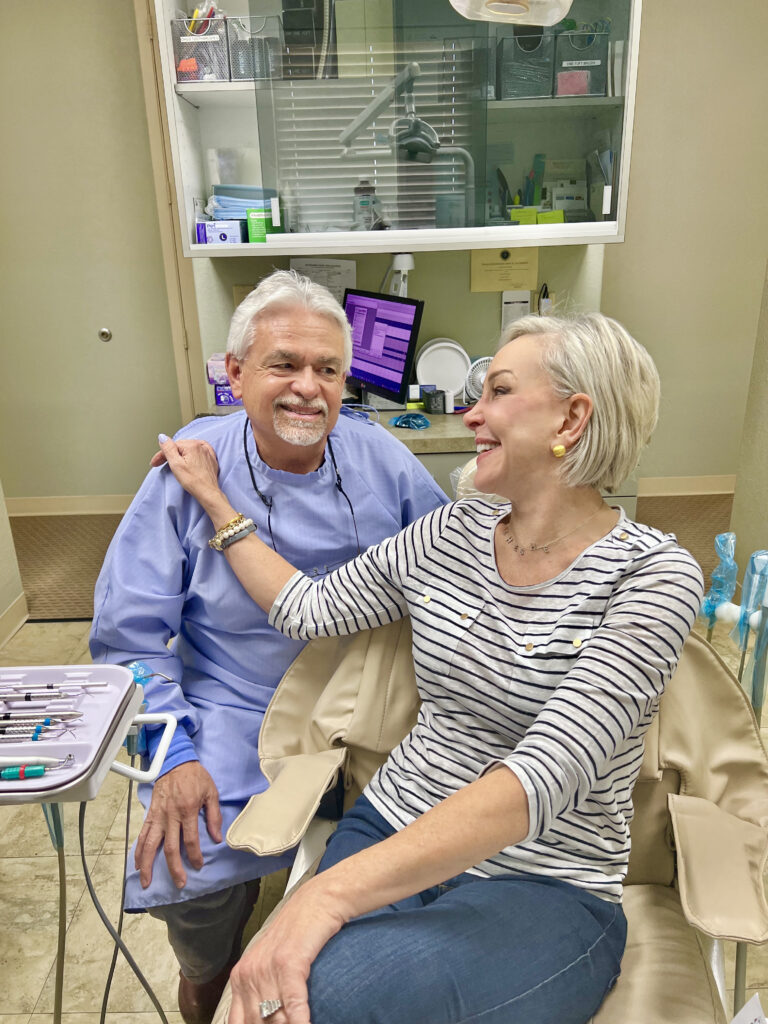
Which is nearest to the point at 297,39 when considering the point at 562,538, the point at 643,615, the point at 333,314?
the point at 333,314

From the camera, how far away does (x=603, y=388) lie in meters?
1.15

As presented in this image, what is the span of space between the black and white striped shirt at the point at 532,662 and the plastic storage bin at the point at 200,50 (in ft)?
6.75

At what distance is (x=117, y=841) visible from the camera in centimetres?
203

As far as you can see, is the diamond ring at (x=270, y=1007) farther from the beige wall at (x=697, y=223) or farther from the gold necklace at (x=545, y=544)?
the beige wall at (x=697, y=223)

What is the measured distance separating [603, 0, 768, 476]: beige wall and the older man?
264 centimetres

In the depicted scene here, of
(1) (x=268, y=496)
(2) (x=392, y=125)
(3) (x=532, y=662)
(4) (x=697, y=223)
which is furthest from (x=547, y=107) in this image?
(3) (x=532, y=662)

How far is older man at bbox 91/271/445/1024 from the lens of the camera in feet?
4.60

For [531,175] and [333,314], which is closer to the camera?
[333,314]

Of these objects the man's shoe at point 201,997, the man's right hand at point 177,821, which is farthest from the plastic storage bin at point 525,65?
the man's shoe at point 201,997

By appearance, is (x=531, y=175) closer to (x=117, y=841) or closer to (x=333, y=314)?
(x=333, y=314)

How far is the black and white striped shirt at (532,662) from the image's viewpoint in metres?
1.00

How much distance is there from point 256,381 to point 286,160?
64.0 inches

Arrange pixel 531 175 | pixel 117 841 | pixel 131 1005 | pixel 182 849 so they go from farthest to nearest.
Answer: pixel 531 175, pixel 117 841, pixel 131 1005, pixel 182 849

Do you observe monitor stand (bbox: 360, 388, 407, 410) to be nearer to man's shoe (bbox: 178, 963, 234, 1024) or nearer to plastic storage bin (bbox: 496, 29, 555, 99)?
plastic storage bin (bbox: 496, 29, 555, 99)
